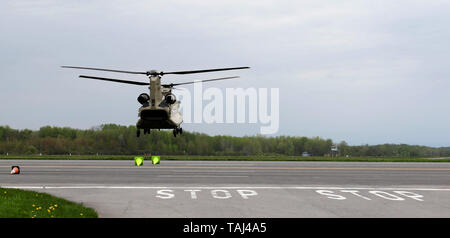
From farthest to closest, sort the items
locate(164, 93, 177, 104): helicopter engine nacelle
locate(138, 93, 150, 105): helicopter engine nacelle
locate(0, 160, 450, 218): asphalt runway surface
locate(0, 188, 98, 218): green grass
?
locate(164, 93, 177, 104): helicopter engine nacelle, locate(138, 93, 150, 105): helicopter engine nacelle, locate(0, 160, 450, 218): asphalt runway surface, locate(0, 188, 98, 218): green grass

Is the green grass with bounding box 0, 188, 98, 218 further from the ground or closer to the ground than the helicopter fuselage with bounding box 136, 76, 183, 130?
closer to the ground

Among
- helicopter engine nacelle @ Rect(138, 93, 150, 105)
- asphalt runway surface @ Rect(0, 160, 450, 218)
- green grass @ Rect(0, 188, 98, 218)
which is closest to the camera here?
green grass @ Rect(0, 188, 98, 218)

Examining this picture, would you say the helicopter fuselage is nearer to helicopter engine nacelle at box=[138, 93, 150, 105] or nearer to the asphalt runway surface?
helicopter engine nacelle at box=[138, 93, 150, 105]

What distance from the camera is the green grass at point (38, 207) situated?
14.1 meters

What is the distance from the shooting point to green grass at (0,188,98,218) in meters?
14.1

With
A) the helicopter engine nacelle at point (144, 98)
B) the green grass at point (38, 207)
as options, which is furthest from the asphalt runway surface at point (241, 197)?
the helicopter engine nacelle at point (144, 98)

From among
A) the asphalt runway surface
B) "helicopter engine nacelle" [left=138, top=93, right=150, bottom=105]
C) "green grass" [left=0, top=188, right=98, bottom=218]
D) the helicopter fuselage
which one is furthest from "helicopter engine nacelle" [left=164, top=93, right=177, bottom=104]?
"green grass" [left=0, top=188, right=98, bottom=218]

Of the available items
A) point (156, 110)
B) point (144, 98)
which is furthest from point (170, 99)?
point (144, 98)

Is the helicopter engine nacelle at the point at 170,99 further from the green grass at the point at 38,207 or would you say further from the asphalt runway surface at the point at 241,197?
the green grass at the point at 38,207

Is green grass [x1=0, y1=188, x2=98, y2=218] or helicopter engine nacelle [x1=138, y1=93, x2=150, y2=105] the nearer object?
green grass [x1=0, y1=188, x2=98, y2=218]
